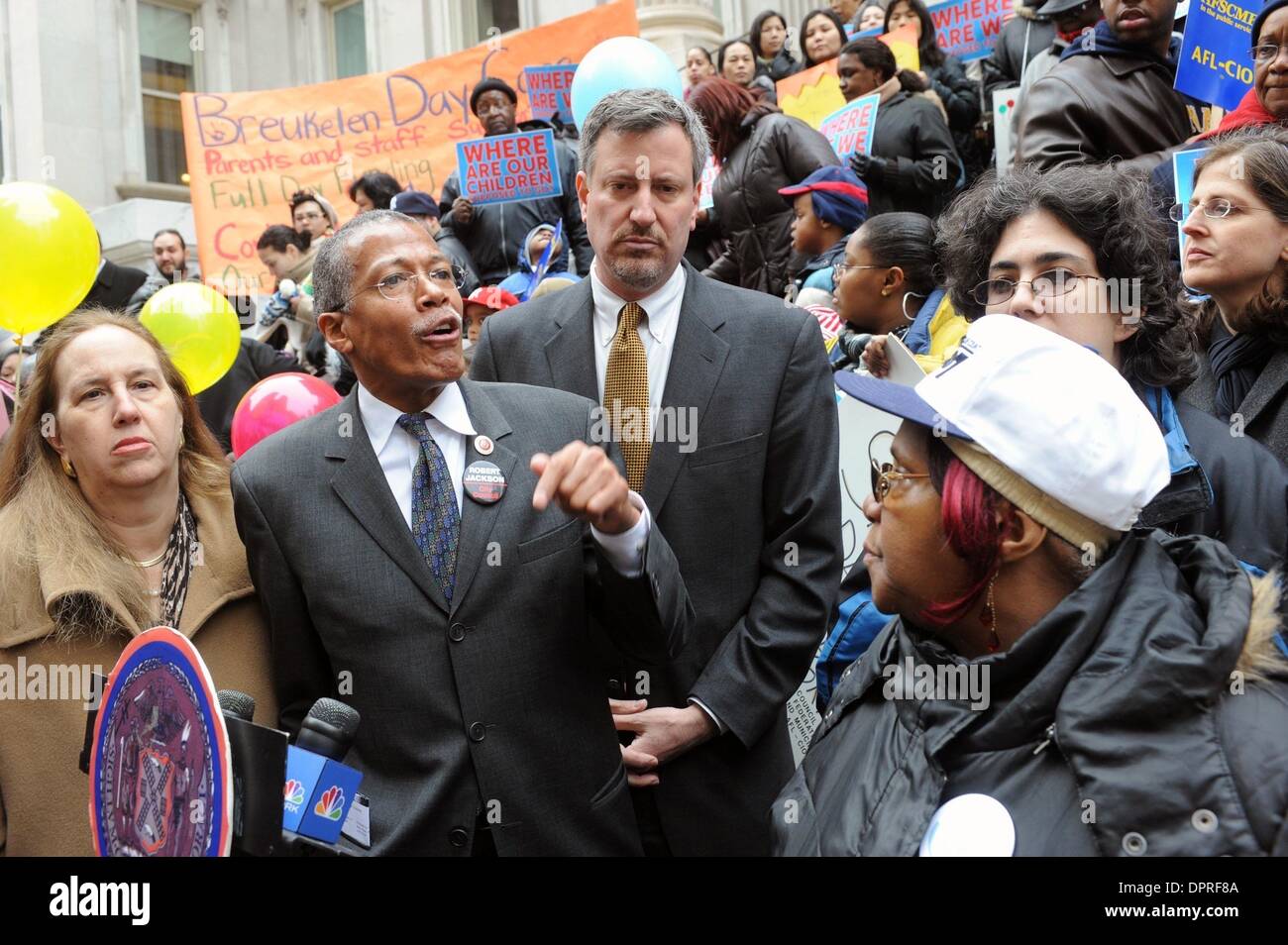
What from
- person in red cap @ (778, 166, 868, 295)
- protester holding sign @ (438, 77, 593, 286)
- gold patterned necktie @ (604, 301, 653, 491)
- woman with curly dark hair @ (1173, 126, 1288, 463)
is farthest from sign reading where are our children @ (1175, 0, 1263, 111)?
protester holding sign @ (438, 77, 593, 286)

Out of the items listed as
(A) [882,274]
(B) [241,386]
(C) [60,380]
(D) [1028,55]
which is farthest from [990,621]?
(D) [1028,55]

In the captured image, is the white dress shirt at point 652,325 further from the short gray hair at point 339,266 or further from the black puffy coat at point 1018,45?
the black puffy coat at point 1018,45

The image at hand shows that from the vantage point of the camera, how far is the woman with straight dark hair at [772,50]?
32.7 feet

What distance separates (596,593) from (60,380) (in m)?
1.36

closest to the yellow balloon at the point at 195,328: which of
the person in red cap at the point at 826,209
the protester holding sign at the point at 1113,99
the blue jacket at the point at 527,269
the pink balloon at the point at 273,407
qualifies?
the pink balloon at the point at 273,407

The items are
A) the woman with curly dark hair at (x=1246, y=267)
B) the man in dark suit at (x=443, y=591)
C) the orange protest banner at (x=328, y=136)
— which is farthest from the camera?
the orange protest banner at (x=328, y=136)

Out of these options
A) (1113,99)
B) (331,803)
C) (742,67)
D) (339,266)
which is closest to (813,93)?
(742,67)

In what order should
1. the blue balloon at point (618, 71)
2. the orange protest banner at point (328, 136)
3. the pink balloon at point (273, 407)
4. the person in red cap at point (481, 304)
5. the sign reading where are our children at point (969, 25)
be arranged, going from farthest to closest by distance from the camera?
the orange protest banner at point (328, 136), the sign reading where are our children at point (969, 25), the person in red cap at point (481, 304), the blue balloon at point (618, 71), the pink balloon at point (273, 407)

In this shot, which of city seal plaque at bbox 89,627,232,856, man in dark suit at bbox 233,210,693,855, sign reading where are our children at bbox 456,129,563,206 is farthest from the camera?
sign reading where are our children at bbox 456,129,563,206

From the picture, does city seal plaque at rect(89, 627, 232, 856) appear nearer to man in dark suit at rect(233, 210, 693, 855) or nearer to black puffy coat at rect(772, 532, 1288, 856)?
man in dark suit at rect(233, 210, 693, 855)

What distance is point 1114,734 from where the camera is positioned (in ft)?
5.93

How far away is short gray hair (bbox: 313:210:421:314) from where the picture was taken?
288 cm

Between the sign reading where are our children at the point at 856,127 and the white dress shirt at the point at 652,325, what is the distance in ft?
13.2

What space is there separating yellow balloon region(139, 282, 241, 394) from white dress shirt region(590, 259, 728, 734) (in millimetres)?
3164
